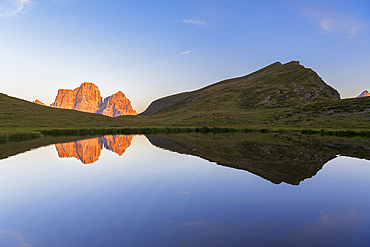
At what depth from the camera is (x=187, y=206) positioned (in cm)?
941

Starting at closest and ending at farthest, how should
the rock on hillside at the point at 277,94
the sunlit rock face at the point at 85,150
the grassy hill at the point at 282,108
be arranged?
the sunlit rock face at the point at 85,150 → the grassy hill at the point at 282,108 → the rock on hillside at the point at 277,94

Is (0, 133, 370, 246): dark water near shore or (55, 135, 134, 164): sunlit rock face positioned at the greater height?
(55, 135, 134, 164): sunlit rock face

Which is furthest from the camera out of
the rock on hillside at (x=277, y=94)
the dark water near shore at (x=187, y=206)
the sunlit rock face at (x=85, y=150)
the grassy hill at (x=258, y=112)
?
the rock on hillside at (x=277, y=94)

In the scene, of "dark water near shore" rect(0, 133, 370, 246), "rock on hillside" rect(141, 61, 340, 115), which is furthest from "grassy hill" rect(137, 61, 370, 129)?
"dark water near shore" rect(0, 133, 370, 246)

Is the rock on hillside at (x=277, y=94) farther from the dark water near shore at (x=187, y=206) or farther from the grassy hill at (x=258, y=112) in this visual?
the dark water near shore at (x=187, y=206)

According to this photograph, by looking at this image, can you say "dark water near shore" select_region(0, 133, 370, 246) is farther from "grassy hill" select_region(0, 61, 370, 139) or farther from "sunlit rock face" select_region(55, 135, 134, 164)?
"grassy hill" select_region(0, 61, 370, 139)

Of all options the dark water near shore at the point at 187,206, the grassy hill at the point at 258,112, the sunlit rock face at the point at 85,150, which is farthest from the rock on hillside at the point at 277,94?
the dark water near shore at the point at 187,206

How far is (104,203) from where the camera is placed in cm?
993

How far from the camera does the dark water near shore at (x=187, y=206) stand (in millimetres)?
6824

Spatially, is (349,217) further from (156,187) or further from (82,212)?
(82,212)

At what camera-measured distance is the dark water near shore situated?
6.82 meters

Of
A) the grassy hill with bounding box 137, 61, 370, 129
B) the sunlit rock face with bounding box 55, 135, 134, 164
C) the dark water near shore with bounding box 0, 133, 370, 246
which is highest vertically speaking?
the grassy hill with bounding box 137, 61, 370, 129

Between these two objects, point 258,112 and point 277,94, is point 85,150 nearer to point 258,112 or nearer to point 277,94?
point 258,112

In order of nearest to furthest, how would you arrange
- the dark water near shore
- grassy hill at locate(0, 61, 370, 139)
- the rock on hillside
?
the dark water near shore < grassy hill at locate(0, 61, 370, 139) < the rock on hillside
